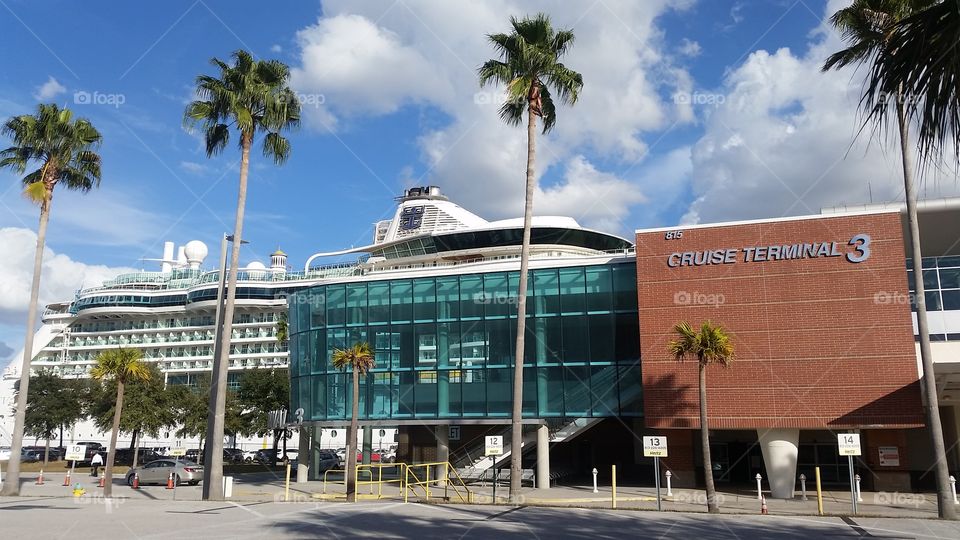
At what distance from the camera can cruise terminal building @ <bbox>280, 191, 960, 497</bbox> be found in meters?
30.0

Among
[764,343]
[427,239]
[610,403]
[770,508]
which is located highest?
[427,239]

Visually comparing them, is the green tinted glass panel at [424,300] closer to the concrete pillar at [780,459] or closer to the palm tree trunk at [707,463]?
the palm tree trunk at [707,463]

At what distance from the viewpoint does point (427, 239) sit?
6241 cm

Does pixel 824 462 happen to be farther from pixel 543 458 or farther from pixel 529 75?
pixel 529 75

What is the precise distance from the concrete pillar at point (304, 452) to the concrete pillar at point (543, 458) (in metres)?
13.6

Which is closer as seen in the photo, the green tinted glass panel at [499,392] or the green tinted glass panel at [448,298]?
the green tinted glass panel at [499,392]

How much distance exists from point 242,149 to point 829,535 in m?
24.5

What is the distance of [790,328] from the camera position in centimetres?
3116

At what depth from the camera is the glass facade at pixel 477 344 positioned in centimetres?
3541

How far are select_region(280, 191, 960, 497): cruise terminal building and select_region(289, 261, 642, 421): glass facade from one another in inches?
3.0

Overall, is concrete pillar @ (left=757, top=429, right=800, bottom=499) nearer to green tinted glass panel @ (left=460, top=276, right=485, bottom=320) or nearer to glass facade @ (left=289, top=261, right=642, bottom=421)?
glass facade @ (left=289, top=261, right=642, bottom=421)

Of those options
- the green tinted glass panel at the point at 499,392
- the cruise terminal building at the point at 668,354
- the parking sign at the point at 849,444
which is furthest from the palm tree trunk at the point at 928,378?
the green tinted glass panel at the point at 499,392

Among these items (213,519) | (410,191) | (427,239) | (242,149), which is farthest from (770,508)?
(410,191)

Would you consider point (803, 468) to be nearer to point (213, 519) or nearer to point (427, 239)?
point (213, 519)
